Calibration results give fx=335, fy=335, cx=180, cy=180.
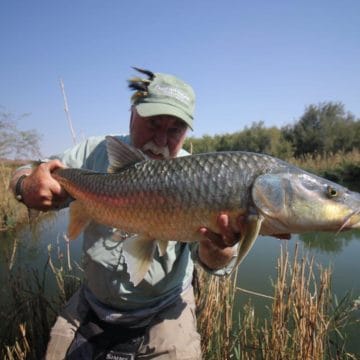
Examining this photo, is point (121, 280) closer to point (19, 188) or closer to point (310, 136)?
point (19, 188)

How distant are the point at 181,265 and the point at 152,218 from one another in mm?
896

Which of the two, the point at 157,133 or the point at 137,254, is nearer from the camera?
the point at 137,254

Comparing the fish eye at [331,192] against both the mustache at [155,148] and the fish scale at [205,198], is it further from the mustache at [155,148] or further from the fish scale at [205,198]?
the mustache at [155,148]

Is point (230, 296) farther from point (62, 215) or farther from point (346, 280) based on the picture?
point (62, 215)

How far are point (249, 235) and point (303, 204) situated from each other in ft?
1.15

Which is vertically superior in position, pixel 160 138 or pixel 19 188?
pixel 160 138

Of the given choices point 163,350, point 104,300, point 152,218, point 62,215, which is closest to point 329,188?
point 152,218

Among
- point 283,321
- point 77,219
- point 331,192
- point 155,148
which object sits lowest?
point 283,321

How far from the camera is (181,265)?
111 inches

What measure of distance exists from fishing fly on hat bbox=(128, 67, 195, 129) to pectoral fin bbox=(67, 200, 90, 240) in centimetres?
84

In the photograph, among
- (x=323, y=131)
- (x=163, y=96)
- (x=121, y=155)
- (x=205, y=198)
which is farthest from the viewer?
(x=323, y=131)

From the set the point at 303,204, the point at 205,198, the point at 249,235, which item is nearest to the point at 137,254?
the point at 205,198

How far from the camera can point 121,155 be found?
228 centimetres

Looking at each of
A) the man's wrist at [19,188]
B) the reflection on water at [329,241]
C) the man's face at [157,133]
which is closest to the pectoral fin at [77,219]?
the man's wrist at [19,188]
